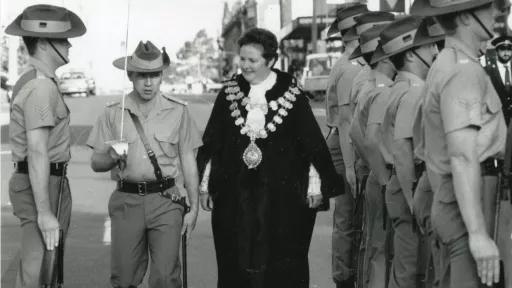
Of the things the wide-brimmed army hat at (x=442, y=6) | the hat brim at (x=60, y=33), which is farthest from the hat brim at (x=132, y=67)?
the wide-brimmed army hat at (x=442, y=6)

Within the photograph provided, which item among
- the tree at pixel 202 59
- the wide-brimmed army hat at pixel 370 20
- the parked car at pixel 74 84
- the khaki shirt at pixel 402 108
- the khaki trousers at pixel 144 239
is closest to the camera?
the khaki shirt at pixel 402 108

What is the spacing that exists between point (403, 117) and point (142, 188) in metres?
1.83

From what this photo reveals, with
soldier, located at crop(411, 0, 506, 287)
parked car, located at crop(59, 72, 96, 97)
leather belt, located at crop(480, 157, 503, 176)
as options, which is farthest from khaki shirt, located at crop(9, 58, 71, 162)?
parked car, located at crop(59, 72, 96, 97)

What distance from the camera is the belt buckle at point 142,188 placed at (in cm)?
711

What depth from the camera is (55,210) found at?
6863mm

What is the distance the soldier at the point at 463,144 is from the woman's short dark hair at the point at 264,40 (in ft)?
7.66

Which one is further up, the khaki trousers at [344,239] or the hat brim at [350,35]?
the hat brim at [350,35]

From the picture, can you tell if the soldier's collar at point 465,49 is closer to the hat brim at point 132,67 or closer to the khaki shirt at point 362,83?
the khaki shirt at point 362,83

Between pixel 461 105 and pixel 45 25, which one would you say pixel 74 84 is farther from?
pixel 461 105

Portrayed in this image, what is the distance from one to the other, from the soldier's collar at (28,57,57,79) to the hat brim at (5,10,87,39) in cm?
16

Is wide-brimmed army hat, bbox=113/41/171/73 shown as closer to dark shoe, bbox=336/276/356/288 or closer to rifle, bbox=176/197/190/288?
rifle, bbox=176/197/190/288

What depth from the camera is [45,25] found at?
6.94 meters

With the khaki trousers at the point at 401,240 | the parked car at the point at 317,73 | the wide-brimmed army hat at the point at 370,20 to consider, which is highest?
the wide-brimmed army hat at the point at 370,20

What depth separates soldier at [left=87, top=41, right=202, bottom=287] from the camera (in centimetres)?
706
